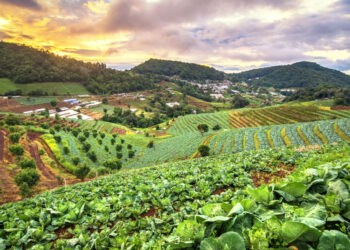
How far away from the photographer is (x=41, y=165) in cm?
4672

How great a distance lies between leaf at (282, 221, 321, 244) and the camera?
6.72ft

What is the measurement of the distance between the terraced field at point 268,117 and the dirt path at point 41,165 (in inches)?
2806

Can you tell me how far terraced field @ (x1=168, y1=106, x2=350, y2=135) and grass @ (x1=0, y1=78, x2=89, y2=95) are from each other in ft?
428

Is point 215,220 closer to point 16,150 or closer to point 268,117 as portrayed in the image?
point 16,150

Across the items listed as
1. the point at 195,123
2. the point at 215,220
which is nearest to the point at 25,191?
the point at 215,220

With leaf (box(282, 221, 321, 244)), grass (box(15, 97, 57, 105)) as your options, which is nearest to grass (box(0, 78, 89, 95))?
grass (box(15, 97, 57, 105))

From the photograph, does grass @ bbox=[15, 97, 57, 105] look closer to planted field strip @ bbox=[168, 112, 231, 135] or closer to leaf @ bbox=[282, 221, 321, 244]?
planted field strip @ bbox=[168, 112, 231, 135]

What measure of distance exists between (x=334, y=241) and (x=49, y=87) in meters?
217

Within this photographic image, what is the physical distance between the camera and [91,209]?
222 inches

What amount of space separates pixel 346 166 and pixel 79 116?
139412mm

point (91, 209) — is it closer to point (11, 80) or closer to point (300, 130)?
point (300, 130)

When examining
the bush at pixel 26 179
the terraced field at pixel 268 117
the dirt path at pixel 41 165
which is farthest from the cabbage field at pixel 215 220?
the terraced field at pixel 268 117

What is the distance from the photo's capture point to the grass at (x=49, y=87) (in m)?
155

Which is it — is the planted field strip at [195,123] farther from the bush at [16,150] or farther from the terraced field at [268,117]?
the bush at [16,150]
